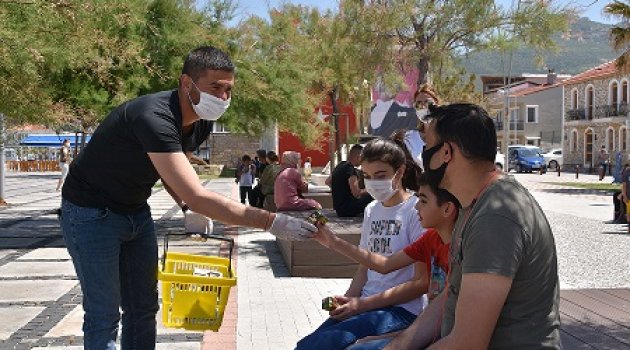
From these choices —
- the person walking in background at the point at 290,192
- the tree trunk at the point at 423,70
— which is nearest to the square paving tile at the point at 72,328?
the person walking in background at the point at 290,192

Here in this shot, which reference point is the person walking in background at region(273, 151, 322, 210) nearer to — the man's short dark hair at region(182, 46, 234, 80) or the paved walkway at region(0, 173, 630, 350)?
the paved walkway at region(0, 173, 630, 350)

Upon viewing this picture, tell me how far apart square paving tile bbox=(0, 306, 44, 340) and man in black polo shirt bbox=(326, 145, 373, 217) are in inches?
148

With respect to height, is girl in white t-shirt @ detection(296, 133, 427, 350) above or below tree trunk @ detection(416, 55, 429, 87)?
below

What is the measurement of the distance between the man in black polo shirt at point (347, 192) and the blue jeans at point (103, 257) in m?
5.39

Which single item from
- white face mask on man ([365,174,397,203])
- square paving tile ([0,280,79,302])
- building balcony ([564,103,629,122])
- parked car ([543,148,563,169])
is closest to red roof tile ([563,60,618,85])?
building balcony ([564,103,629,122])

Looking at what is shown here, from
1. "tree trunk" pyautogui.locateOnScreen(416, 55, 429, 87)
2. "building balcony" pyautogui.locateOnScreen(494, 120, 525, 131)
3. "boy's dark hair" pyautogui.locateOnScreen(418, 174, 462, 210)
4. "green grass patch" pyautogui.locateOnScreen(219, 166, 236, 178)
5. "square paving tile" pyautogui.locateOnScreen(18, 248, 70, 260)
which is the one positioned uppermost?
"tree trunk" pyautogui.locateOnScreen(416, 55, 429, 87)

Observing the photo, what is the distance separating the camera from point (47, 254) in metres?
10.3

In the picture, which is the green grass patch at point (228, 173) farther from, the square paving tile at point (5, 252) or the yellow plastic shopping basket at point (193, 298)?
the yellow plastic shopping basket at point (193, 298)

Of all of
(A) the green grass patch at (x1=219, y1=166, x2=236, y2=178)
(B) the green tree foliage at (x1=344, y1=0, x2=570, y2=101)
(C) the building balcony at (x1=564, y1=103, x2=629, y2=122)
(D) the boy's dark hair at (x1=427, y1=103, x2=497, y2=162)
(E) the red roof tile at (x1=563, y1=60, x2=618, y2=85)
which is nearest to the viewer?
(D) the boy's dark hair at (x1=427, y1=103, x2=497, y2=162)

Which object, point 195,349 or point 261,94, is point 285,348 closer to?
point 195,349

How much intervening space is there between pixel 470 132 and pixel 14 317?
5249mm

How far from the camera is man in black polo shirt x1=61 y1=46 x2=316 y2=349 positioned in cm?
321

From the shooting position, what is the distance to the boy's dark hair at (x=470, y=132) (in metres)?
2.14

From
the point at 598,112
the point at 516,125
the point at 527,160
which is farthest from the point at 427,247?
the point at 516,125
